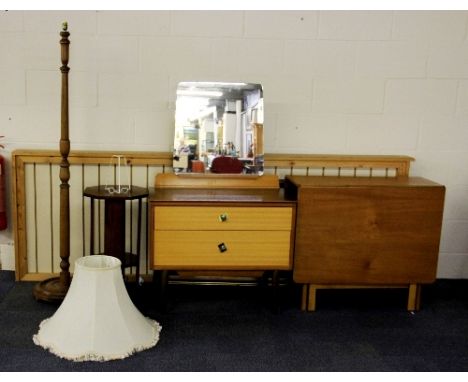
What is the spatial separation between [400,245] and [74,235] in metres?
1.80

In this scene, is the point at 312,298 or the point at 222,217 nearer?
the point at 222,217

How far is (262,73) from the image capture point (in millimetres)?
3137

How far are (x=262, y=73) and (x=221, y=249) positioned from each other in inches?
41.4

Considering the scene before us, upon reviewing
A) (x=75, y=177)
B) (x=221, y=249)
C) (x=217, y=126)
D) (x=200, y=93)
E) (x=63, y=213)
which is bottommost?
(x=221, y=249)

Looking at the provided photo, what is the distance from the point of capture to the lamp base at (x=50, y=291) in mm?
2885

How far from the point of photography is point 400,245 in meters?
2.84

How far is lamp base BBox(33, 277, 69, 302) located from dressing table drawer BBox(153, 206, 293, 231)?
68cm

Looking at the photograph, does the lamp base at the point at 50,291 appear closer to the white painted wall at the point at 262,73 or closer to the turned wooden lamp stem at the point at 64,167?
the turned wooden lamp stem at the point at 64,167

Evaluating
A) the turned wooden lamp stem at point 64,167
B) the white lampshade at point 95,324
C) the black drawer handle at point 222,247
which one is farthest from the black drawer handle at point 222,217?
the turned wooden lamp stem at point 64,167

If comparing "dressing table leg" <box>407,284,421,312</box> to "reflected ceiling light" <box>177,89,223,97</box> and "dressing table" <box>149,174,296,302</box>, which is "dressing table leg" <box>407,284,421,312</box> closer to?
"dressing table" <box>149,174,296,302</box>

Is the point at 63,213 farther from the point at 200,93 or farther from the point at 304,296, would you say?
the point at 304,296

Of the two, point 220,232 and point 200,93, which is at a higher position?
point 200,93

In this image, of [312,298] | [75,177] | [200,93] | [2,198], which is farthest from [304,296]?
[2,198]

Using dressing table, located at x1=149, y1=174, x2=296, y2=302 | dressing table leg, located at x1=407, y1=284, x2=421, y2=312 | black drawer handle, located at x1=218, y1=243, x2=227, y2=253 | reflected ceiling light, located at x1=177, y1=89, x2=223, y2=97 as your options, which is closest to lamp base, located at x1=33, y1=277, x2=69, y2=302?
dressing table, located at x1=149, y1=174, x2=296, y2=302
